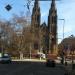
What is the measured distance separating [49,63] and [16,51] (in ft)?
184

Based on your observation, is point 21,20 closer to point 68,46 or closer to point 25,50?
point 25,50

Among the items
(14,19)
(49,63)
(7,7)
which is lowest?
(49,63)

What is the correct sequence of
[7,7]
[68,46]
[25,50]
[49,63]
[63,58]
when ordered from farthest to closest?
[25,50] < [63,58] < [49,63] < [68,46] < [7,7]

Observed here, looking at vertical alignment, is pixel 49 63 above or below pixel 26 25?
below

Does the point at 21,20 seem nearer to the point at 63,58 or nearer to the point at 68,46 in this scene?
the point at 63,58

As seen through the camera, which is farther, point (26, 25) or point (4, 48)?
point (4, 48)

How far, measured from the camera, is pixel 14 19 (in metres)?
120

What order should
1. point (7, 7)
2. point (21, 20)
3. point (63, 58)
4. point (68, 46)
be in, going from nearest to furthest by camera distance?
1. point (7, 7)
2. point (68, 46)
3. point (63, 58)
4. point (21, 20)

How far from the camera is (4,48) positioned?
137625 mm

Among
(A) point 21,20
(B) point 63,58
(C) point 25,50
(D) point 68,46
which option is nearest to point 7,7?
(D) point 68,46

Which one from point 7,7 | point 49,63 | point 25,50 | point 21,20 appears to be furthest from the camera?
point 25,50

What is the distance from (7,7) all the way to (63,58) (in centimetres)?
5072

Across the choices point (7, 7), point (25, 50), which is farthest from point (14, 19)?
point (7, 7)

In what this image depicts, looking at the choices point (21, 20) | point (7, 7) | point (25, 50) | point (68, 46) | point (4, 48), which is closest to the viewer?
point (7, 7)
